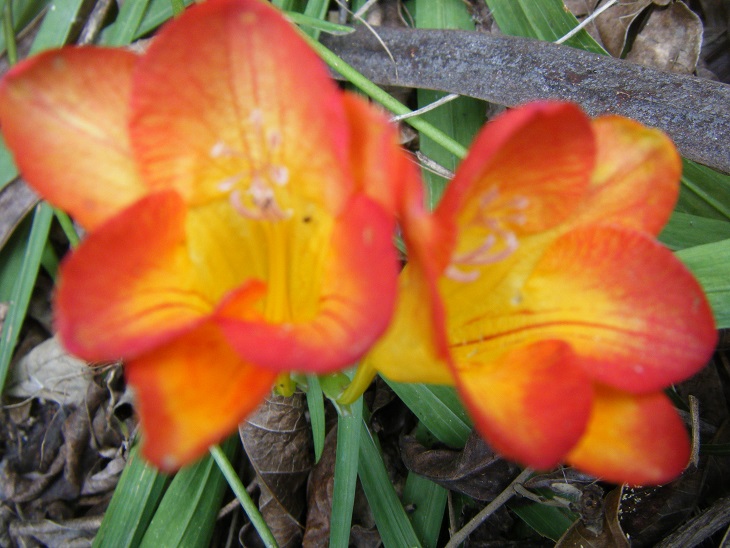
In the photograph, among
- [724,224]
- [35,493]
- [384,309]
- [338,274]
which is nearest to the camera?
[384,309]

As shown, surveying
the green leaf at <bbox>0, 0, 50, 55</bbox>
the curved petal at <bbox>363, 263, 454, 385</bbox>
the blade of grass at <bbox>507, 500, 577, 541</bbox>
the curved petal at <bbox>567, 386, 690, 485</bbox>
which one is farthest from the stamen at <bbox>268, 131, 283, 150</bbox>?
the green leaf at <bbox>0, 0, 50, 55</bbox>

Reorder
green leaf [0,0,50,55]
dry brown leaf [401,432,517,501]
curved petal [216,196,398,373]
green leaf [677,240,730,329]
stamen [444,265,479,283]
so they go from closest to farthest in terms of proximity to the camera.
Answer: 1. curved petal [216,196,398,373]
2. stamen [444,265,479,283]
3. green leaf [677,240,730,329]
4. dry brown leaf [401,432,517,501]
5. green leaf [0,0,50,55]

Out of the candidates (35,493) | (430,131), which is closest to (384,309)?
(430,131)

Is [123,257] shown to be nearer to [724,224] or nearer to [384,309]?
[384,309]

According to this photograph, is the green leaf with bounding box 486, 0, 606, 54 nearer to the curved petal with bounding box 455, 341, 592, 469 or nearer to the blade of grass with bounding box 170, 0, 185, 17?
the blade of grass with bounding box 170, 0, 185, 17

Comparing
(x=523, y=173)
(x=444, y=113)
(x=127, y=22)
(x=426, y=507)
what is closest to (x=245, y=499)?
(x=426, y=507)

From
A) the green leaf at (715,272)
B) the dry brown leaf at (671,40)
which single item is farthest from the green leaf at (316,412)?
the dry brown leaf at (671,40)
